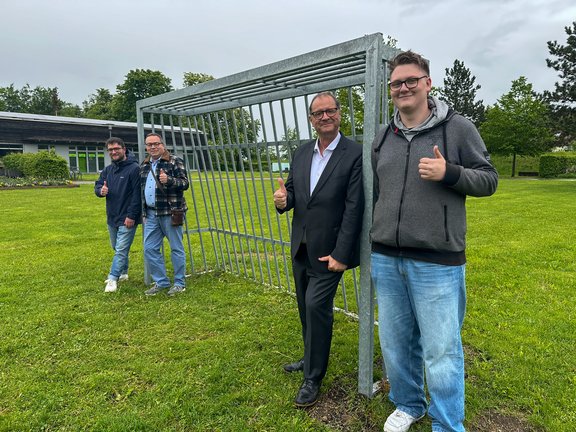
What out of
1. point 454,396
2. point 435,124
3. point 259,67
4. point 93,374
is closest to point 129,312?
point 93,374

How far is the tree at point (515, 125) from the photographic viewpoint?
31.5m

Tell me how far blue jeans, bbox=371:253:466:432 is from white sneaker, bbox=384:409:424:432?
0.27 metres

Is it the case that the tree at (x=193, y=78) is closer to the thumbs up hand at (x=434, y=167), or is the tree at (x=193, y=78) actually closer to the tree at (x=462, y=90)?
the tree at (x=462, y=90)

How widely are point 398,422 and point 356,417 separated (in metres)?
0.32

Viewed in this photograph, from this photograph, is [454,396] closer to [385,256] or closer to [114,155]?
[385,256]

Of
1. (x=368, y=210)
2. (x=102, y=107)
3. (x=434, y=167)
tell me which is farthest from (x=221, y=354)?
(x=102, y=107)

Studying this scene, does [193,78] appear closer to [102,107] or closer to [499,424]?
[102,107]

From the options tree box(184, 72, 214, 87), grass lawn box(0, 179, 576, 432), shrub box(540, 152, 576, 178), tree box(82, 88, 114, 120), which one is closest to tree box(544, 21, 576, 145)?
shrub box(540, 152, 576, 178)

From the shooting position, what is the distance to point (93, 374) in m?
3.32

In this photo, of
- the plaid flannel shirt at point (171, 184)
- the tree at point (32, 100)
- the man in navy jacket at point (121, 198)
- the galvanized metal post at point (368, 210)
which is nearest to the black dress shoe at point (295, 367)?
the galvanized metal post at point (368, 210)

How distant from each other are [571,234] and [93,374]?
8.82 meters

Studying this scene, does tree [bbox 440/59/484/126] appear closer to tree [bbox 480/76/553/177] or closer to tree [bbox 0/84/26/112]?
tree [bbox 480/76/553/177]

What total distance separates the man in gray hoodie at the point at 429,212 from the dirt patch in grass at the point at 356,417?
54 centimetres

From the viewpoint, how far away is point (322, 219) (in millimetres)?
2719
